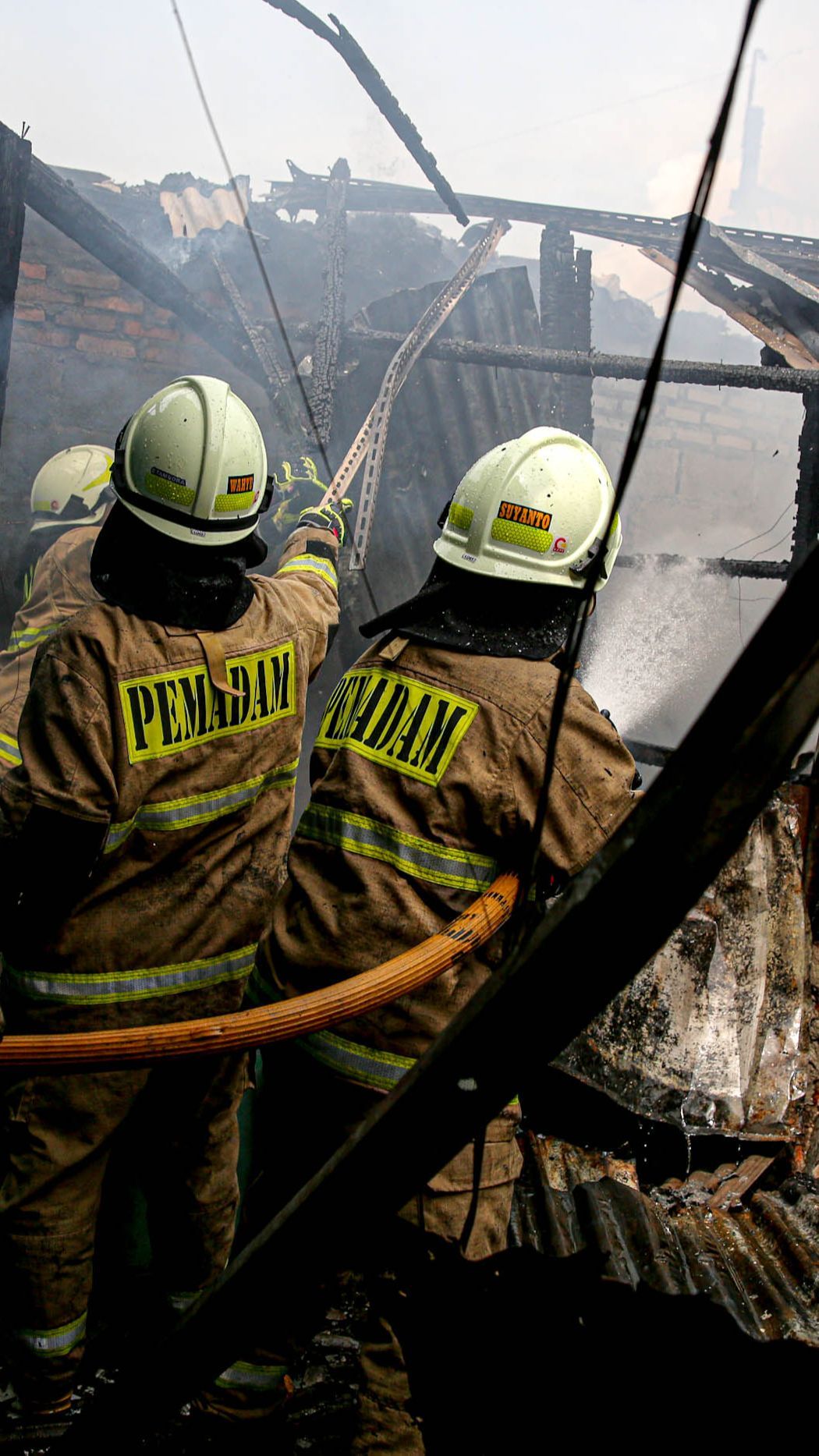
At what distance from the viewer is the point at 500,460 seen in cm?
221

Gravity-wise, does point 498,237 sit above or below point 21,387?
above

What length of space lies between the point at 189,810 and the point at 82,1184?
1.00 m

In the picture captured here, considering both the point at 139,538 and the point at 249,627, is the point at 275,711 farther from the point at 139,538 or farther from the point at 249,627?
the point at 139,538

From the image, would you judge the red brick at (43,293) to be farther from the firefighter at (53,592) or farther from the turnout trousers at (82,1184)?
the turnout trousers at (82,1184)

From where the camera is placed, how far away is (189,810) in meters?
2.39

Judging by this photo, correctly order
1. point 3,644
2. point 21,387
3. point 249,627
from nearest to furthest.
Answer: point 249,627 → point 3,644 → point 21,387

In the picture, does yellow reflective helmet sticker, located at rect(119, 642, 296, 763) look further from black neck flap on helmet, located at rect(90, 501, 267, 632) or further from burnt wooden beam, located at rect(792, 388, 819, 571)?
burnt wooden beam, located at rect(792, 388, 819, 571)

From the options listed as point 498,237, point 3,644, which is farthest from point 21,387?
point 498,237

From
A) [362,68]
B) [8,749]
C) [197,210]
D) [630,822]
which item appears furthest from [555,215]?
[630,822]

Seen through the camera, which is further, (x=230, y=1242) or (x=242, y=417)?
(x=230, y=1242)

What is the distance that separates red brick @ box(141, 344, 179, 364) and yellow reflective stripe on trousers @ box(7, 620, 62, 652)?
10.2 ft

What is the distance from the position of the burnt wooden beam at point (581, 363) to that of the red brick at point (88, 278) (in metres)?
1.30

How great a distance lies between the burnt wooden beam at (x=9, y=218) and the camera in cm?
394

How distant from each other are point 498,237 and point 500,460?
515cm
